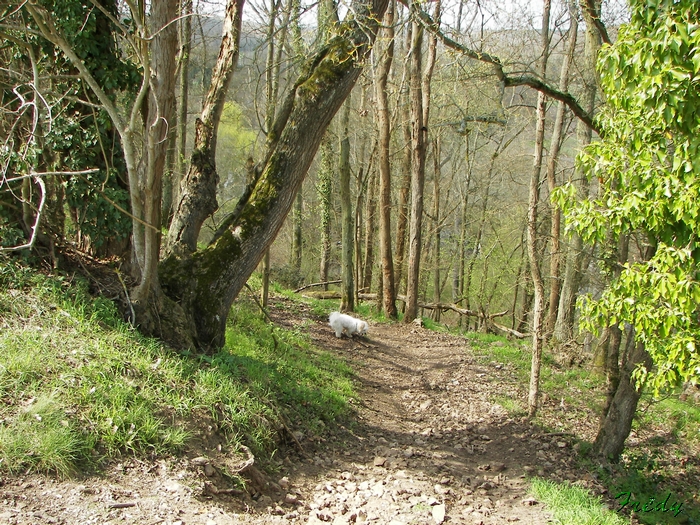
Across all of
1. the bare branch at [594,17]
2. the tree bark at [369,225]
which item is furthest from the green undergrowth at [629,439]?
the tree bark at [369,225]

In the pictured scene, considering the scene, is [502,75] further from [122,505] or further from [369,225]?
[369,225]

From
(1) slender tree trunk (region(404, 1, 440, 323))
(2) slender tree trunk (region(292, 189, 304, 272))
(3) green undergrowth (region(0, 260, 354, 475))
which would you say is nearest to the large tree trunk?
(3) green undergrowth (region(0, 260, 354, 475))

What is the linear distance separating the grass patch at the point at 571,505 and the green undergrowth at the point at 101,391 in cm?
243

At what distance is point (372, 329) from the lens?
12758 mm

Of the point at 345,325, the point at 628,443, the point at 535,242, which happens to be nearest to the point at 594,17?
the point at 535,242

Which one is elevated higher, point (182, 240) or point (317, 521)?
point (182, 240)

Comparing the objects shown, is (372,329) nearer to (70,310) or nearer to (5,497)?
(70,310)

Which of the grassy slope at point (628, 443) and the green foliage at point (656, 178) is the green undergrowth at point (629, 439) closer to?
the grassy slope at point (628, 443)

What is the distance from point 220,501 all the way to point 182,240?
316cm

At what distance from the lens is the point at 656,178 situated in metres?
3.91

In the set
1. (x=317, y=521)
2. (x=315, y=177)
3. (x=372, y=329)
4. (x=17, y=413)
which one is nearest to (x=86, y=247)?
(x=17, y=413)

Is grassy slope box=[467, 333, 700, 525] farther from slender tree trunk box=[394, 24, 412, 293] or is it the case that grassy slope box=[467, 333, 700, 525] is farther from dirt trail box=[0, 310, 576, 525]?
slender tree trunk box=[394, 24, 412, 293]

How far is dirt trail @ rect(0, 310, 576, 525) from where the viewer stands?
3.33m

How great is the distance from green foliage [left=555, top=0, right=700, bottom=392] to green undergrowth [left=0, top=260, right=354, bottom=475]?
335 centimetres
